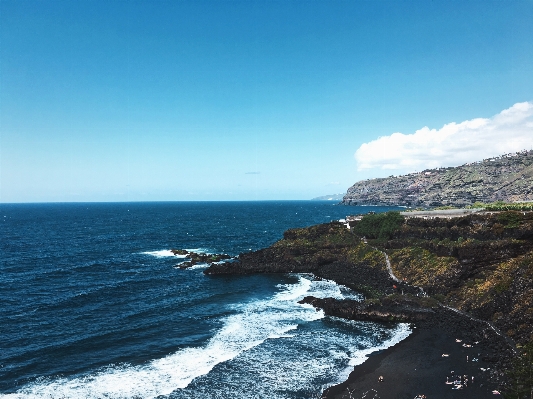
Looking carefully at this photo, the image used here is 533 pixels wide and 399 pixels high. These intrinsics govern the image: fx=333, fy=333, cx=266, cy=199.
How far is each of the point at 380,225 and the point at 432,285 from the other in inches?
1069

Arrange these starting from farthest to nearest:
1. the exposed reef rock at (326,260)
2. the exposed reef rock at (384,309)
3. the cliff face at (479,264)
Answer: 1. the exposed reef rock at (326,260)
2. the exposed reef rock at (384,309)
3. the cliff face at (479,264)

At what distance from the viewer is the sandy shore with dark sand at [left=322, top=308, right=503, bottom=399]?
26.0m

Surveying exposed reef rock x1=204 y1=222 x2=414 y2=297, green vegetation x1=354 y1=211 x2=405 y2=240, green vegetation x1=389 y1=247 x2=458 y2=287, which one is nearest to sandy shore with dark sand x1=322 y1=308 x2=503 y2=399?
green vegetation x1=389 y1=247 x2=458 y2=287

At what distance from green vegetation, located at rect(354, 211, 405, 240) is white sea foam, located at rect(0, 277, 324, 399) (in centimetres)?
3113

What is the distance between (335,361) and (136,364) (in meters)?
19.3

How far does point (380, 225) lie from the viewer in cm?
7362

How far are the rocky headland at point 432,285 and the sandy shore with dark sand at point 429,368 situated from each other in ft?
0.29

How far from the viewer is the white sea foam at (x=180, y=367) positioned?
27406 millimetres

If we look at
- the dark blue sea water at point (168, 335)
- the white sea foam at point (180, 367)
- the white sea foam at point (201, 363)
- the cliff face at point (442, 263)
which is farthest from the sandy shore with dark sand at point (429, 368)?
the white sea foam at point (180, 367)

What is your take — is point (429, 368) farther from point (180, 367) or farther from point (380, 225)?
point (380, 225)

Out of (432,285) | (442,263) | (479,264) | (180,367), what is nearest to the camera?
(180,367)

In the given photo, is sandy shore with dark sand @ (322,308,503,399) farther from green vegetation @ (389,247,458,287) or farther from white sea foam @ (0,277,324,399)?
green vegetation @ (389,247,458,287)

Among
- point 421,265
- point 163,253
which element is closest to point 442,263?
point 421,265

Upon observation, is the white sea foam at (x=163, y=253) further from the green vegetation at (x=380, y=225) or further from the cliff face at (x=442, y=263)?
the green vegetation at (x=380, y=225)
